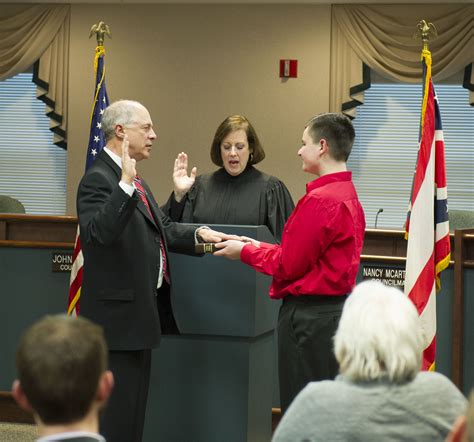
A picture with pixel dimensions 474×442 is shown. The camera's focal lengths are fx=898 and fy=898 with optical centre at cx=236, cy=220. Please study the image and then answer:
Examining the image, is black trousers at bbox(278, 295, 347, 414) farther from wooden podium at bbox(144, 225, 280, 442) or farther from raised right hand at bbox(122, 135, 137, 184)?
raised right hand at bbox(122, 135, 137, 184)

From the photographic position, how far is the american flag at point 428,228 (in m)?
4.36

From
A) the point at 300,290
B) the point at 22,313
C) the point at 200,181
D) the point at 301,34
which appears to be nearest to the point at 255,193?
the point at 200,181

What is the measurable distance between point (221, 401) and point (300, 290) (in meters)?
0.83

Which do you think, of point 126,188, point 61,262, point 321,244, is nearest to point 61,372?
point 126,188

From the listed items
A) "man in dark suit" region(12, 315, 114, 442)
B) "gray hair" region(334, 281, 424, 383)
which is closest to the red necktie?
"gray hair" region(334, 281, 424, 383)

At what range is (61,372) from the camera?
1.55 metres

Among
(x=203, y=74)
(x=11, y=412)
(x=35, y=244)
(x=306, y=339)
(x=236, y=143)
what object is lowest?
(x=11, y=412)

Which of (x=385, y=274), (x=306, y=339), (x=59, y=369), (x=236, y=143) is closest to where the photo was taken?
(x=59, y=369)

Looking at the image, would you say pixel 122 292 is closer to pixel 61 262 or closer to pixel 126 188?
pixel 126 188

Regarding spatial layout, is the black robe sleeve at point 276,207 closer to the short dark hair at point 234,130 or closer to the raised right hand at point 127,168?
the short dark hair at point 234,130

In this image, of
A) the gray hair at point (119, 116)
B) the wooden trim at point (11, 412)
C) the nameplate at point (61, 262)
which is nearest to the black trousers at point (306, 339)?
the gray hair at point (119, 116)

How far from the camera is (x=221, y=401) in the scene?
12.6ft

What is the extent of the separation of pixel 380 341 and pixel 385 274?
294 centimetres

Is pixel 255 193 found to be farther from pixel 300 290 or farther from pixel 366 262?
pixel 300 290
